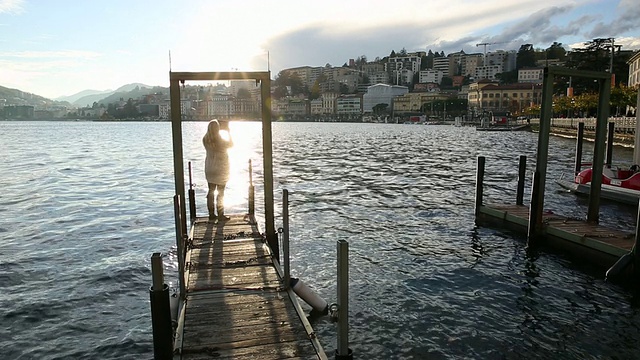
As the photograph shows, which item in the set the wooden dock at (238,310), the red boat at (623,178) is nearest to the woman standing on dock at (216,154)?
the wooden dock at (238,310)

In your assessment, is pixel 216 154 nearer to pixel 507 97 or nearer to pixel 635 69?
pixel 635 69

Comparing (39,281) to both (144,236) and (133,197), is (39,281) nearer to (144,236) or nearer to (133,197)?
(144,236)

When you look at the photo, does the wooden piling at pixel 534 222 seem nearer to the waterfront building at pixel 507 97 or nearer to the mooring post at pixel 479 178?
the mooring post at pixel 479 178

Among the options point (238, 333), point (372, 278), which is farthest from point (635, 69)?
point (238, 333)

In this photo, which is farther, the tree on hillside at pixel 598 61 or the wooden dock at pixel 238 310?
the tree on hillside at pixel 598 61

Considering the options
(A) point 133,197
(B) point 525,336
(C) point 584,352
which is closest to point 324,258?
(B) point 525,336

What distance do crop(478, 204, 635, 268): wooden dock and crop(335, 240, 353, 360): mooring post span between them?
29.9ft

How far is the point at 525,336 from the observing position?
9.15m

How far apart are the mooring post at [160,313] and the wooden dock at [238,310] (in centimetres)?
16

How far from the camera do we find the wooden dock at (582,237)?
12.2 m

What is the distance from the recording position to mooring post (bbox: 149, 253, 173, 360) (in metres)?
5.67

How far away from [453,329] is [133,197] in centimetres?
2127

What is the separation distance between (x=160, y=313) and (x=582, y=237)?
11626 millimetres

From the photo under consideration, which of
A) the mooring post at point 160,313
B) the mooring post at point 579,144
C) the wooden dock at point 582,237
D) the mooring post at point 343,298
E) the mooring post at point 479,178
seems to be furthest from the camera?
the mooring post at point 579,144
